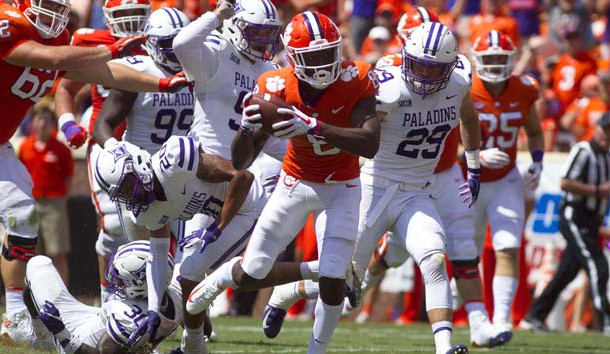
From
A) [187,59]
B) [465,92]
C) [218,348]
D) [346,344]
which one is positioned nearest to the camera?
[187,59]

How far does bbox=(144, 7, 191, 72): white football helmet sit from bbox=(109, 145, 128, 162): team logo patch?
50.5 inches

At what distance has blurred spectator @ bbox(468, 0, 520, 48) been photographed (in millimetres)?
12891

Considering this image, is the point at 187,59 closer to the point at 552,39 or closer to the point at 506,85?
the point at 506,85

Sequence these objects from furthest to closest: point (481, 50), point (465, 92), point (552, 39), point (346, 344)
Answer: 1. point (552, 39)
2. point (481, 50)
3. point (346, 344)
4. point (465, 92)

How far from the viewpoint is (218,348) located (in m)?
8.10

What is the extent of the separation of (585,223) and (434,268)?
4.44 meters

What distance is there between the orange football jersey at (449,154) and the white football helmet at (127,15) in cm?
226

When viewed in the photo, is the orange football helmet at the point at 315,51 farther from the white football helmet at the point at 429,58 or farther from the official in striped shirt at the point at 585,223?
the official in striped shirt at the point at 585,223

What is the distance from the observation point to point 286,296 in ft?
25.3

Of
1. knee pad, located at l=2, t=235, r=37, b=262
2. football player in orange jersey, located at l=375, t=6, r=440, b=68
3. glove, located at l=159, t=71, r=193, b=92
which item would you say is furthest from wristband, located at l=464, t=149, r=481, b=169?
knee pad, located at l=2, t=235, r=37, b=262

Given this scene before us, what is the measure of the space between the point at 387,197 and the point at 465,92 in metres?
0.81

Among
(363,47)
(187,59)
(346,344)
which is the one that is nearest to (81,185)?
(363,47)

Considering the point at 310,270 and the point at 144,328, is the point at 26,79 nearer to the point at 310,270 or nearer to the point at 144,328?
the point at 144,328

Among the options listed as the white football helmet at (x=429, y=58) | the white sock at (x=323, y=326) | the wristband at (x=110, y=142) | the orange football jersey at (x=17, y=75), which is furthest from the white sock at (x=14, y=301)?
the white football helmet at (x=429, y=58)
